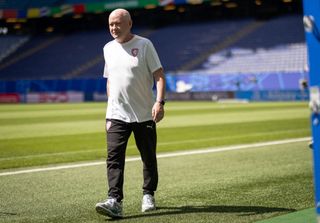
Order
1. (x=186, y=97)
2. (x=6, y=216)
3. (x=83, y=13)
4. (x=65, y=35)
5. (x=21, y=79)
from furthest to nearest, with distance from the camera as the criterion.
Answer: (x=65, y=35) → (x=83, y=13) → (x=21, y=79) → (x=186, y=97) → (x=6, y=216)

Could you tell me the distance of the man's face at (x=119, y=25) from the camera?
568 cm

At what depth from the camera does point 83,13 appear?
58.6 meters

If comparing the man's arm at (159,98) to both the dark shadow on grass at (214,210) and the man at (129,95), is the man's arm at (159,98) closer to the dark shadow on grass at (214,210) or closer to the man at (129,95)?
the man at (129,95)

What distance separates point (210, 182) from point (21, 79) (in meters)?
48.5

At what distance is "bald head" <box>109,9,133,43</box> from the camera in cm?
569

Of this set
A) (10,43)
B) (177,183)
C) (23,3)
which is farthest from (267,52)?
(177,183)

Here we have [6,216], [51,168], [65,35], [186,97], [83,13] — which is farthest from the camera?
[65,35]

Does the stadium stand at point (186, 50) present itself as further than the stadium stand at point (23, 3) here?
No

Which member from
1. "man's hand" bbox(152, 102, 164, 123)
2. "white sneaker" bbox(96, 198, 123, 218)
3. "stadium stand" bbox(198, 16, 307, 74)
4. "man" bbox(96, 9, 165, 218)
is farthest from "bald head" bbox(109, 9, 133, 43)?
"stadium stand" bbox(198, 16, 307, 74)

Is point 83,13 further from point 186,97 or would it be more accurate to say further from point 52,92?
point 186,97

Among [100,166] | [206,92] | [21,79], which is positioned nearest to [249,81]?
[206,92]

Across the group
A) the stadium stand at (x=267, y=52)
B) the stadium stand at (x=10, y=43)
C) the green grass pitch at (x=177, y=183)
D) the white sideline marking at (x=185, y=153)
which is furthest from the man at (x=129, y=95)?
the stadium stand at (x=10, y=43)

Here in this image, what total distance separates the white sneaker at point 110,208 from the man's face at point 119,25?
1511mm

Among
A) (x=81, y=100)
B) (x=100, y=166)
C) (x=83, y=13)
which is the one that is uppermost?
(x=83, y=13)
